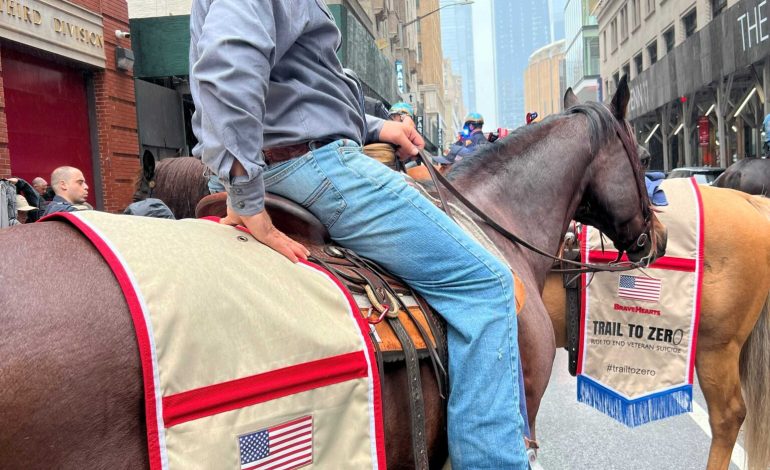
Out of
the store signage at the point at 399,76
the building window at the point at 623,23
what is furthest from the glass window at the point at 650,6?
the store signage at the point at 399,76

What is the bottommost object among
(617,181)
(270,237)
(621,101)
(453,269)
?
(453,269)

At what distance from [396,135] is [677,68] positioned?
26298 mm

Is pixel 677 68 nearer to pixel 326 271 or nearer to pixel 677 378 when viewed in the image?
pixel 677 378

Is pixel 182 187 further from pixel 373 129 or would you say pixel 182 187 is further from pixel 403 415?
pixel 403 415

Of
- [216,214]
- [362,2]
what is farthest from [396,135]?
[362,2]

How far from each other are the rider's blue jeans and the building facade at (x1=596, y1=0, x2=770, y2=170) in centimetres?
1729

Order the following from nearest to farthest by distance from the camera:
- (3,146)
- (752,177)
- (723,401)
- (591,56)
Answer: (723,401) → (752,177) → (3,146) → (591,56)

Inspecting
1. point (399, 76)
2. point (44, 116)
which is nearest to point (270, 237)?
point (44, 116)

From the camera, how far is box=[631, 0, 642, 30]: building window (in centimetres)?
3420

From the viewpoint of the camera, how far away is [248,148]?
1.66 metres

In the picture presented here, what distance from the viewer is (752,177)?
7414 millimetres

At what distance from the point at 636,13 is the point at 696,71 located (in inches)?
576

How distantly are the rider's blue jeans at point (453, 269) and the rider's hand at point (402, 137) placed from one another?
0.37m

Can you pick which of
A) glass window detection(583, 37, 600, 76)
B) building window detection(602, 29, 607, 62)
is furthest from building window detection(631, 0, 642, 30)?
glass window detection(583, 37, 600, 76)
